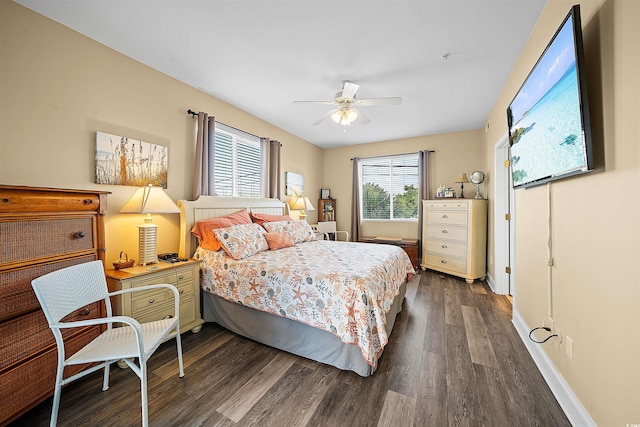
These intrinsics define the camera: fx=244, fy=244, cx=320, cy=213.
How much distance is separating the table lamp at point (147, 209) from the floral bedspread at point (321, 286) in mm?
512

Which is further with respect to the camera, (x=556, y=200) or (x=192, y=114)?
(x=192, y=114)

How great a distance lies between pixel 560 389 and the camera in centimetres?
155

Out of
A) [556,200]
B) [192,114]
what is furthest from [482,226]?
[192,114]

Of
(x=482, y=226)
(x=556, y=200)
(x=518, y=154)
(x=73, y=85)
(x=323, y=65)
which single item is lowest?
(x=482, y=226)

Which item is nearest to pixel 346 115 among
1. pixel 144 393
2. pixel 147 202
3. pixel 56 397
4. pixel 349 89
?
pixel 349 89

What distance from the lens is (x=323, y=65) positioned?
2471 millimetres

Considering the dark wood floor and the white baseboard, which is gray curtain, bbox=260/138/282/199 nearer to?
the dark wood floor

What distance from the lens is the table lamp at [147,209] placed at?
84.3 inches

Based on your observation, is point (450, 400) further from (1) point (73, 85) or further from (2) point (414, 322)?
(1) point (73, 85)

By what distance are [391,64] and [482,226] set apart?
3027 mm

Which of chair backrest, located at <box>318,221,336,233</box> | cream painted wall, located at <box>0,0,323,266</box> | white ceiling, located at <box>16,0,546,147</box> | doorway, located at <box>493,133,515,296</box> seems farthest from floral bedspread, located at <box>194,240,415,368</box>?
chair backrest, located at <box>318,221,336,233</box>

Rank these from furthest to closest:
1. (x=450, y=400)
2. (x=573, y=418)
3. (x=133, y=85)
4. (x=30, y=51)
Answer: (x=133, y=85) → (x=30, y=51) → (x=450, y=400) → (x=573, y=418)

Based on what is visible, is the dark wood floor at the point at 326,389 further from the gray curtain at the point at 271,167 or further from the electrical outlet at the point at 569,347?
the gray curtain at the point at 271,167

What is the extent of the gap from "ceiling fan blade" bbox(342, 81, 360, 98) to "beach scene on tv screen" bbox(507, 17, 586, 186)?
142 cm
